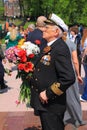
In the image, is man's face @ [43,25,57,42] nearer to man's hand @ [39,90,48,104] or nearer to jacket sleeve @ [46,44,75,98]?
jacket sleeve @ [46,44,75,98]

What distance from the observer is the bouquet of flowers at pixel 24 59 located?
5223 millimetres

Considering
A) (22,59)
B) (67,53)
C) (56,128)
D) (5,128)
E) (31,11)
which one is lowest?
(31,11)

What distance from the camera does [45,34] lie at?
4469 millimetres

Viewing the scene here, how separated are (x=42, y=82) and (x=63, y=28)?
0.58 meters

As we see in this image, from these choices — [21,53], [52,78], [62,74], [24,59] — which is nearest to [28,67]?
[24,59]

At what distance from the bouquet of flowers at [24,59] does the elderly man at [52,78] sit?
2.07 ft

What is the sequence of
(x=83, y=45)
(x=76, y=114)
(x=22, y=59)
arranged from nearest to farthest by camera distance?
1. (x=22, y=59)
2. (x=76, y=114)
3. (x=83, y=45)

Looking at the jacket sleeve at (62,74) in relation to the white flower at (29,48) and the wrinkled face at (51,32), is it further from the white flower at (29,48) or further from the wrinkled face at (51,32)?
the white flower at (29,48)

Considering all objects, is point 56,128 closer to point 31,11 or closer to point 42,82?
point 42,82

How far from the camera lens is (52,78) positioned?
439cm

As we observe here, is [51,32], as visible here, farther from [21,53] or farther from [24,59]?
[21,53]

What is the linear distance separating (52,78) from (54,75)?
0.13 ft

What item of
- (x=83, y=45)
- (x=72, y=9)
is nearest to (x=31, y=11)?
(x=72, y=9)

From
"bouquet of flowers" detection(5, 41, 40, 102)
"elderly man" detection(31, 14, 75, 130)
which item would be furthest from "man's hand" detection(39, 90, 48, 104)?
"bouquet of flowers" detection(5, 41, 40, 102)
